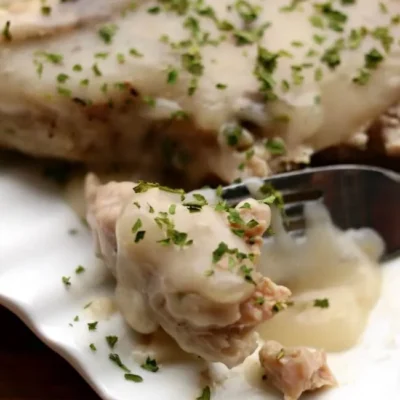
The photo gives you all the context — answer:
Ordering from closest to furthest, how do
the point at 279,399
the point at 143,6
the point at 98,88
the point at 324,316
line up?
the point at 279,399 < the point at 324,316 < the point at 98,88 < the point at 143,6

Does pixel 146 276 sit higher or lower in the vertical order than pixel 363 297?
higher

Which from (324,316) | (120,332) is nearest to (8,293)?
(120,332)

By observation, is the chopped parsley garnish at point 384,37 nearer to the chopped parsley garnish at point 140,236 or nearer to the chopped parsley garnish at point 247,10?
the chopped parsley garnish at point 247,10

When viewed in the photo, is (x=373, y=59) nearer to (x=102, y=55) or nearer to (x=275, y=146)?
(x=275, y=146)

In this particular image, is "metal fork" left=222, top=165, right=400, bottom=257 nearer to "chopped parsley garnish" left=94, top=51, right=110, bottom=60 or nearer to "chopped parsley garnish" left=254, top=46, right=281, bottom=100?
"chopped parsley garnish" left=254, top=46, right=281, bottom=100

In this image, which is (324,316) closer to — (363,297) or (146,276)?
(363,297)

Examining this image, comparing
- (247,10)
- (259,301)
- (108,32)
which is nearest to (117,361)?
(259,301)

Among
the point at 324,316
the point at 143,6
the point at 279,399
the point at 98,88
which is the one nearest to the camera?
the point at 279,399

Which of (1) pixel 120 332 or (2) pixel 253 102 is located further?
(2) pixel 253 102
